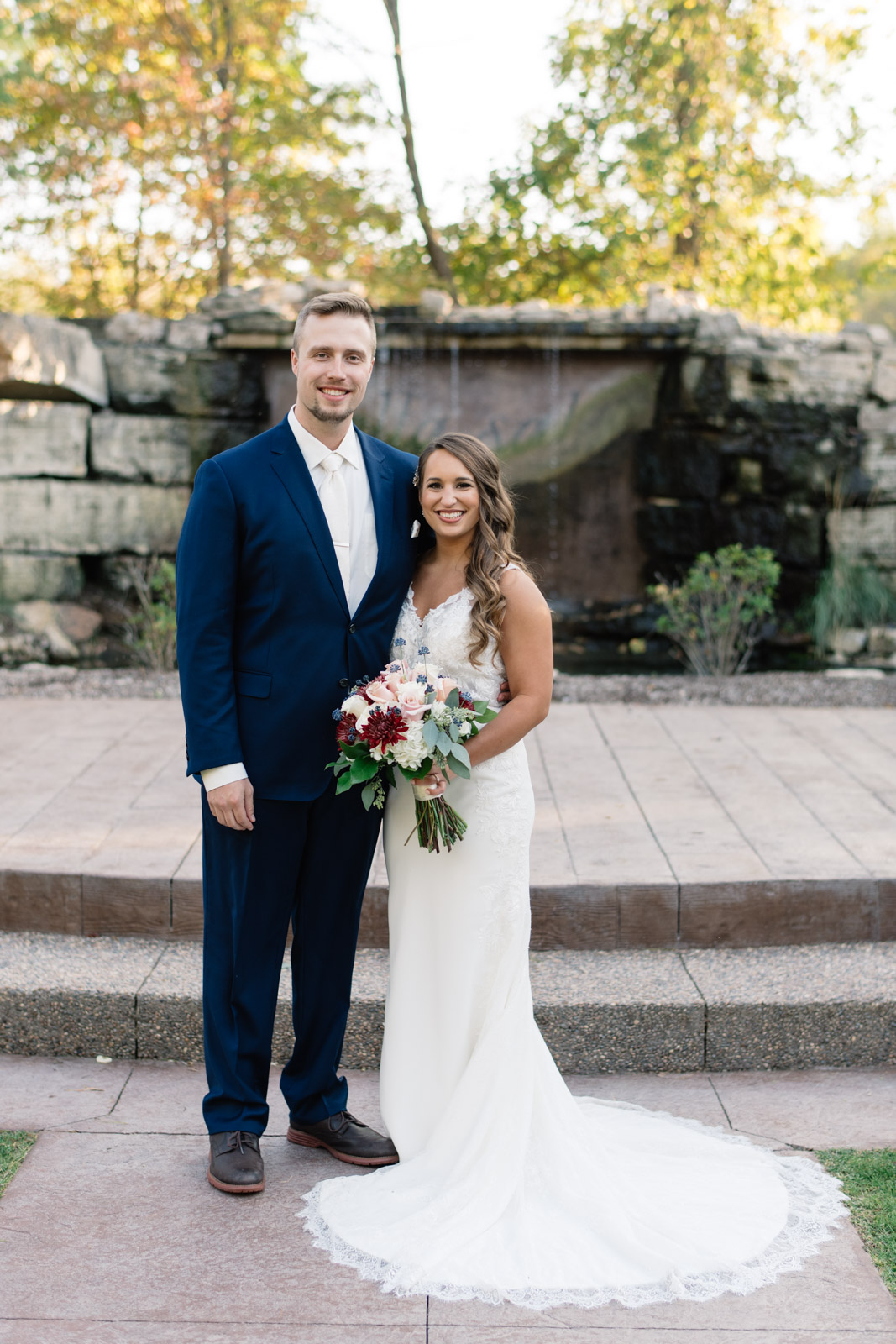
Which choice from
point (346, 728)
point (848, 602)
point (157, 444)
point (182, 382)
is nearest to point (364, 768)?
point (346, 728)

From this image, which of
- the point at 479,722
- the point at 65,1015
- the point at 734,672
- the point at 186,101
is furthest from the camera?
the point at 186,101

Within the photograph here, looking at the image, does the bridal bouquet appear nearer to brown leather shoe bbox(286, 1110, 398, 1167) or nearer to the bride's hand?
the bride's hand

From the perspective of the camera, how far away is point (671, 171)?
14.0m

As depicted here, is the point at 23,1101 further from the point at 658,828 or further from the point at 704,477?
the point at 704,477

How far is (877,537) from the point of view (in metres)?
8.92

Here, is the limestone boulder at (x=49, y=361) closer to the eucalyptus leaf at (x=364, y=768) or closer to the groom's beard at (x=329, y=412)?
the groom's beard at (x=329, y=412)

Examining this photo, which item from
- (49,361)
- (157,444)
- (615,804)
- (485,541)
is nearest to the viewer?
(485,541)

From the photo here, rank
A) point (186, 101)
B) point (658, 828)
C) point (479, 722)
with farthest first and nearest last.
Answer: point (186, 101) < point (658, 828) < point (479, 722)

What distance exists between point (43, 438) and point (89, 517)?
661 millimetres

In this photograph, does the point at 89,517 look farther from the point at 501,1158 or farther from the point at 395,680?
the point at 501,1158

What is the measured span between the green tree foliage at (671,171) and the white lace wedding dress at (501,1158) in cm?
1243

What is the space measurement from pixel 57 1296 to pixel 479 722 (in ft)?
4.47

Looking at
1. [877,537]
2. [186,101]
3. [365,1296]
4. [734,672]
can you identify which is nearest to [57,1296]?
[365,1296]

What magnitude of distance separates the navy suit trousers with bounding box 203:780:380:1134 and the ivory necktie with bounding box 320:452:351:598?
1.71 feet
